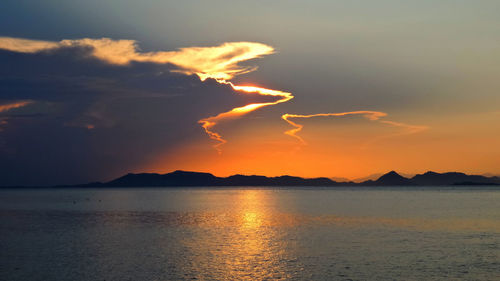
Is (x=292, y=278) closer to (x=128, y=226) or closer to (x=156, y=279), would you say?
(x=156, y=279)

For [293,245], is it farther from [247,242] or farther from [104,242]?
[104,242]

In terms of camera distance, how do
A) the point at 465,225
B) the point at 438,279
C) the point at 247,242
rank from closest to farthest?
the point at 438,279
the point at 247,242
the point at 465,225

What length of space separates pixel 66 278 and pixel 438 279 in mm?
31382

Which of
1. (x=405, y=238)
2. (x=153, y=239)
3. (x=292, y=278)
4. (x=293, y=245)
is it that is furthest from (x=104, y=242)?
(x=405, y=238)

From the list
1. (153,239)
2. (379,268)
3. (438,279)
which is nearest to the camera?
(438,279)

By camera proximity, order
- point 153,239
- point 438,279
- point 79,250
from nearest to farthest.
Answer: point 438,279 → point 79,250 → point 153,239

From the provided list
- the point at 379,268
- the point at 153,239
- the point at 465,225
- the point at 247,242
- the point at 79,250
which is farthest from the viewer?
the point at 465,225

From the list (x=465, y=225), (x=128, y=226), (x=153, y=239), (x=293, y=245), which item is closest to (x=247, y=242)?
(x=293, y=245)

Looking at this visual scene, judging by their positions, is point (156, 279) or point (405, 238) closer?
point (156, 279)

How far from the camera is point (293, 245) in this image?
57.7m

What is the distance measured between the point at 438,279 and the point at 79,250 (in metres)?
39.8

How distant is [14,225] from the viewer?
8681 cm

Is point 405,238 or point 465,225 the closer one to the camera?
point 405,238

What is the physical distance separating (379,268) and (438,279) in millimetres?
5706
